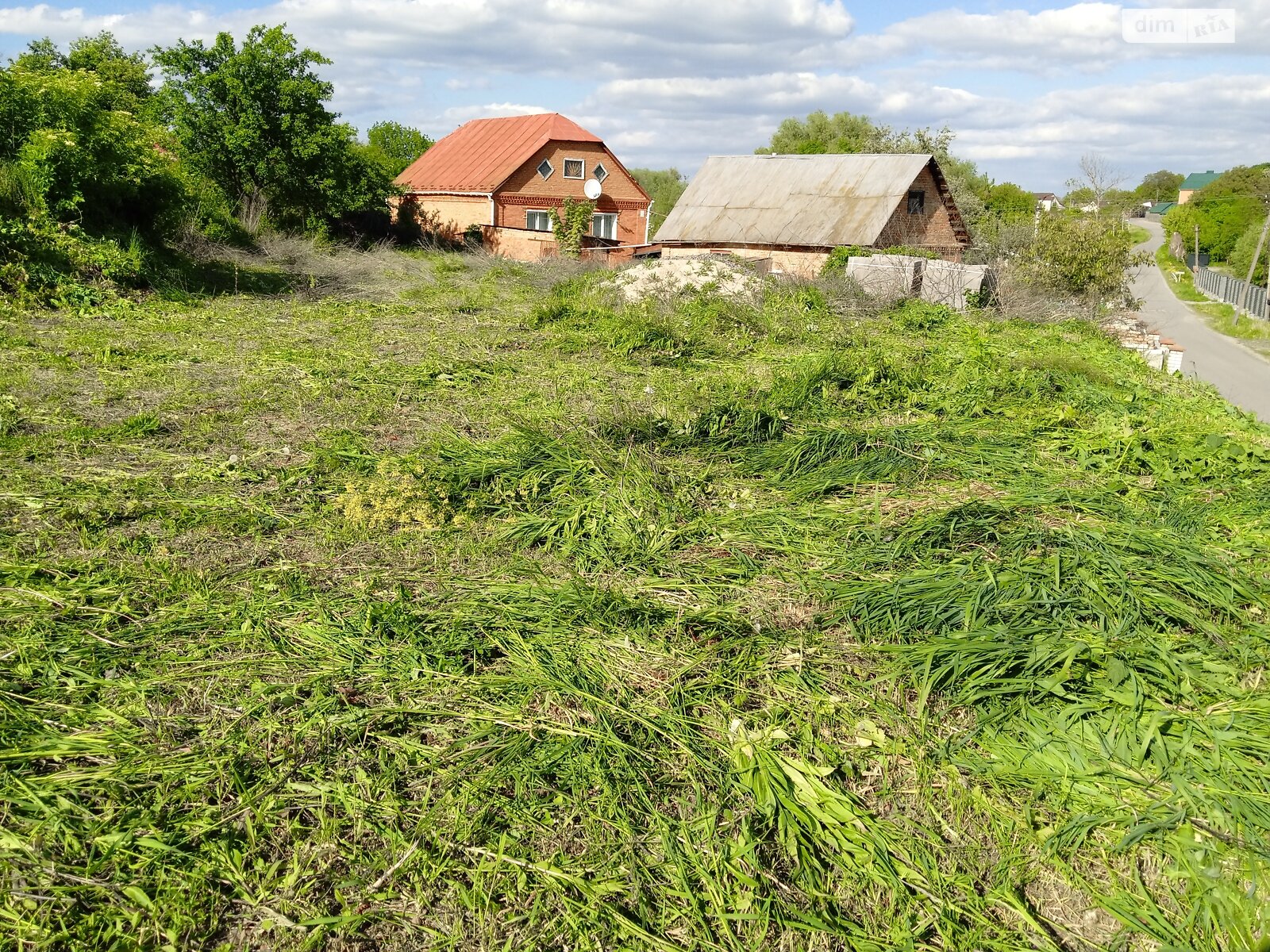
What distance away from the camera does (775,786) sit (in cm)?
322

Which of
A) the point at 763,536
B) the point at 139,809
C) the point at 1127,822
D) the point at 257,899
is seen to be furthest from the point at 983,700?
the point at 139,809

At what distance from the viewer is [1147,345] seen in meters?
16.0

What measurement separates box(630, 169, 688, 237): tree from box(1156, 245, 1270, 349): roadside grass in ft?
88.5

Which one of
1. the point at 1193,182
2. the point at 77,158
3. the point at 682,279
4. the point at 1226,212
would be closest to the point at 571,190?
the point at 682,279

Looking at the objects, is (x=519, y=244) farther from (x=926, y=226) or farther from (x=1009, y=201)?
(x=1009, y=201)

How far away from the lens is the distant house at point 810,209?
24.7m

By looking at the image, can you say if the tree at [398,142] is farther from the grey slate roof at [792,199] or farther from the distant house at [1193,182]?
the distant house at [1193,182]

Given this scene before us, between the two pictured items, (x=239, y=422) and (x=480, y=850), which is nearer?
(x=480, y=850)

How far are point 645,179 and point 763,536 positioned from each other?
55.2 m

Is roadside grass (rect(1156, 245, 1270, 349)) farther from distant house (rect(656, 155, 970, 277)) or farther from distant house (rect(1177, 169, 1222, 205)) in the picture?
distant house (rect(1177, 169, 1222, 205))

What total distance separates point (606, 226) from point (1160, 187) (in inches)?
4556

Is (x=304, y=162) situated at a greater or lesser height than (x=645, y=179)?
lesser

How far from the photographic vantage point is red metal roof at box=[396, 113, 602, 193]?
31125mm

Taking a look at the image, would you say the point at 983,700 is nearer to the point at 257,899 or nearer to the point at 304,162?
the point at 257,899
